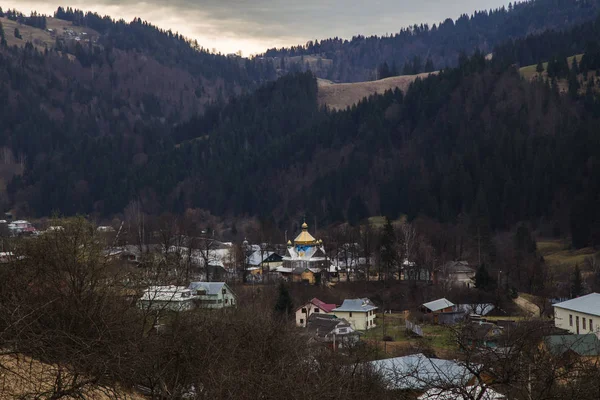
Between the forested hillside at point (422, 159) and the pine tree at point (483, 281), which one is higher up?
the forested hillside at point (422, 159)

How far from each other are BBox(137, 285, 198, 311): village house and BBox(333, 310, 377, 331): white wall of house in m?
12.8

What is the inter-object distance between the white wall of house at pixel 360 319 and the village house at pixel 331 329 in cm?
178

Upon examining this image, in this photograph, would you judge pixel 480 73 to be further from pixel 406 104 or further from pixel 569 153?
pixel 569 153

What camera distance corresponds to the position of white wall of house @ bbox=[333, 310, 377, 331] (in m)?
54.4

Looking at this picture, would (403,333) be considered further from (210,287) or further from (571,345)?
(571,345)

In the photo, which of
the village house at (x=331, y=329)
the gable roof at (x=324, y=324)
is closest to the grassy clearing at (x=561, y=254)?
the gable roof at (x=324, y=324)

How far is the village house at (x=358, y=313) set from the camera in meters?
54.7

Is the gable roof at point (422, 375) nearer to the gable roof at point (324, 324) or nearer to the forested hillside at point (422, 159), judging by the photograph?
the gable roof at point (324, 324)

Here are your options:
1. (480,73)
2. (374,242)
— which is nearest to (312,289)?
(374,242)

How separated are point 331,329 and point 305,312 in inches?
312

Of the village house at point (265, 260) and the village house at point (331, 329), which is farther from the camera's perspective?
the village house at point (265, 260)

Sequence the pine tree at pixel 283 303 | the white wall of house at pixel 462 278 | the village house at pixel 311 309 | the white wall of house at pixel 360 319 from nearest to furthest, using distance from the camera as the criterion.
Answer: the pine tree at pixel 283 303, the white wall of house at pixel 360 319, the village house at pixel 311 309, the white wall of house at pixel 462 278

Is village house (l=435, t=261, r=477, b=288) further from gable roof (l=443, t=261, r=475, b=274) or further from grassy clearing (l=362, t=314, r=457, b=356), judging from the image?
grassy clearing (l=362, t=314, r=457, b=356)

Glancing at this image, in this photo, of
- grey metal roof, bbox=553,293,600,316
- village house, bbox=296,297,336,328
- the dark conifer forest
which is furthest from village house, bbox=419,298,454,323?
the dark conifer forest
